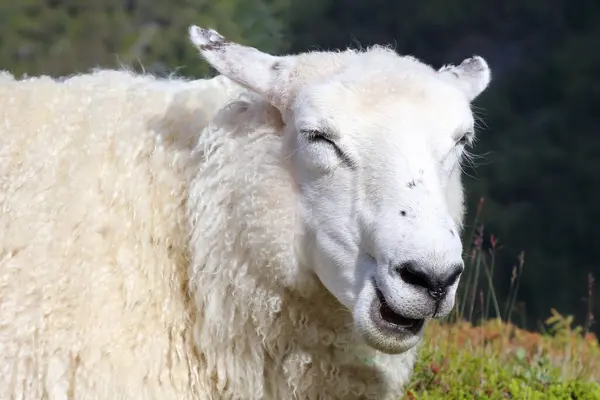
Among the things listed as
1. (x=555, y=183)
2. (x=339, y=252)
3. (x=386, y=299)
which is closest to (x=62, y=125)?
(x=339, y=252)

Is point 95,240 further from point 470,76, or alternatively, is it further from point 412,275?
point 470,76

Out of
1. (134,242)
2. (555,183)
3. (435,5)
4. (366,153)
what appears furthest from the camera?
(435,5)

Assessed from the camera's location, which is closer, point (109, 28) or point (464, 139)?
point (464, 139)

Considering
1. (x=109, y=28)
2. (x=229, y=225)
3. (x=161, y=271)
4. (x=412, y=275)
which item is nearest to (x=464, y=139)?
(x=412, y=275)

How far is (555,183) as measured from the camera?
23.1 metres

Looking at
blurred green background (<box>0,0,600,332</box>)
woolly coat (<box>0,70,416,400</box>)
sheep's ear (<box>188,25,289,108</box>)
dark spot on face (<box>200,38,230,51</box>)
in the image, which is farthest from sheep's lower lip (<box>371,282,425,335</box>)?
blurred green background (<box>0,0,600,332</box>)

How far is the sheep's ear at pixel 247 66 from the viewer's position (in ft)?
11.9

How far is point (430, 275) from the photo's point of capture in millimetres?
3049

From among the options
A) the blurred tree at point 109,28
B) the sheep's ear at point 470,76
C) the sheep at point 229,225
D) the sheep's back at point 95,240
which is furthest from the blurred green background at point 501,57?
the sheep at point 229,225

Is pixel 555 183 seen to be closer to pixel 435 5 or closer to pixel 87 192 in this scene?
pixel 435 5

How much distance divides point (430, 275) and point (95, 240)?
126 centimetres

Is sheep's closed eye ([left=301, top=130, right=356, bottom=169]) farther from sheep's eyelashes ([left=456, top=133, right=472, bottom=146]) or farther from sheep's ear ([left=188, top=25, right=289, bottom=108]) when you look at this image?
sheep's eyelashes ([left=456, top=133, right=472, bottom=146])

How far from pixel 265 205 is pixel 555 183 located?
2053cm

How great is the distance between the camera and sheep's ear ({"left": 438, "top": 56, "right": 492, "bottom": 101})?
399 cm
